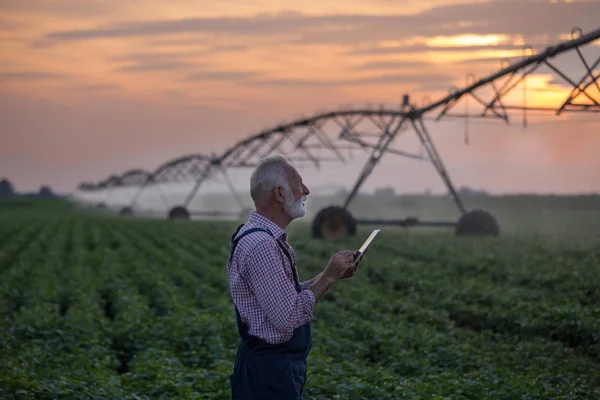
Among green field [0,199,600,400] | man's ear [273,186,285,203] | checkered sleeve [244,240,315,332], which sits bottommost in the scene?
green field [0,199,600,400]

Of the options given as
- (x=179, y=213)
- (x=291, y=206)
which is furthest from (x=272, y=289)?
(x=179, y=213)

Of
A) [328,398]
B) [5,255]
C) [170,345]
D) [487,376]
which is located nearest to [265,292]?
[328,398]

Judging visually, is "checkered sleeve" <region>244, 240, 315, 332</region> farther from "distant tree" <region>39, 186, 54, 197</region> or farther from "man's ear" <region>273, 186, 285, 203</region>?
"distant tree" <region>39, 186, 54, 197</region>

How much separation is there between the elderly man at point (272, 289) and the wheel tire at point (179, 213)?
5187 cm

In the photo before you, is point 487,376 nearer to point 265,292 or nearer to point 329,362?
point 329,362

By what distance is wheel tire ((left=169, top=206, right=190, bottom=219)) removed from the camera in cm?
5594

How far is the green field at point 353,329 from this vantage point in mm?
8195

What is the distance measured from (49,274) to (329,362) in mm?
10989

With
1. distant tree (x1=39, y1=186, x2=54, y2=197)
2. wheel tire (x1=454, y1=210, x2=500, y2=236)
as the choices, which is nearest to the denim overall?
wheel tire (x1=454, y1=210, x2=500, y2=236)

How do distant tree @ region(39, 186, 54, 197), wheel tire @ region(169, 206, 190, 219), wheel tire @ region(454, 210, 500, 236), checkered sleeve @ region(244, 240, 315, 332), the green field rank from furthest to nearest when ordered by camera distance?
distant tree @ region(39, 186, 54, 197), wheel tire @ region(169, 206, 190, 219), wheel tire @ region(454, 210, 500, 236), the green field, checkered sleeve @ region(244, 240, 315, 332)

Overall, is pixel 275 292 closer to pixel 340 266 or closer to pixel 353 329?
pixel 340 266

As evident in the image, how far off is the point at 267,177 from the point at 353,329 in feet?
23.9

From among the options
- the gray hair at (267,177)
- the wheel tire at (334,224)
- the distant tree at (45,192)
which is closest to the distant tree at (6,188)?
the distant tree at (45,192)

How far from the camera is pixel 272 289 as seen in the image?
4176 millimetres
